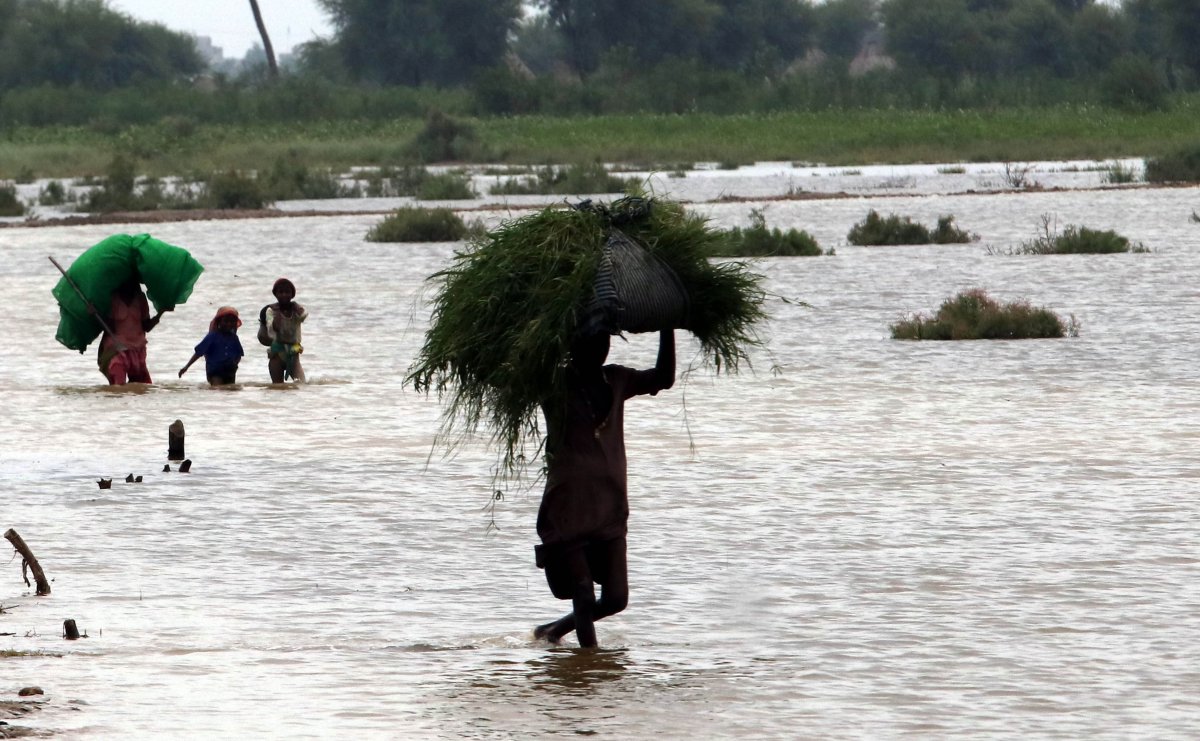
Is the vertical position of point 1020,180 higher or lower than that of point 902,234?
higher

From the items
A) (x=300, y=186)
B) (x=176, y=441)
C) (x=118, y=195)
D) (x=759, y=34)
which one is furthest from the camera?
(x=759, y=34)

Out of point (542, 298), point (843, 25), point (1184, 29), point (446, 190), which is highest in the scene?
point (843, 25)

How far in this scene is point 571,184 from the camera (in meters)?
44.5

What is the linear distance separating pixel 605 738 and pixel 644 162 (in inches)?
1998

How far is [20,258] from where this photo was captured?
29922 mm

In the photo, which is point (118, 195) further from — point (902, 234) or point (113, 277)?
point (113, 277)

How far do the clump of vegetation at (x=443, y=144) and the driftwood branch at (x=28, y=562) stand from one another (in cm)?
5059

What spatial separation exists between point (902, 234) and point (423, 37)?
7104 cm

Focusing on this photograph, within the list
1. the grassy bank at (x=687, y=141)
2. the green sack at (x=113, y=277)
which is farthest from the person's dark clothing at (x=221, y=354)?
the grassy bank at (x=687, y=141)

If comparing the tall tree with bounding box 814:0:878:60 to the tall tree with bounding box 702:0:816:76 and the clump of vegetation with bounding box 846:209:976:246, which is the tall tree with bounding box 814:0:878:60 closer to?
the tall tree with bounding box 702:0:816:76

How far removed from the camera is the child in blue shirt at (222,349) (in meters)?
14.9

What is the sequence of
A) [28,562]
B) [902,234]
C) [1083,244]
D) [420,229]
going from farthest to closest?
[420,229]
[902,234]
[1083,244]
[28,562]

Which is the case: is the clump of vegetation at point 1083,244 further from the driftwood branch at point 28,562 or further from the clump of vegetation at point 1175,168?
the driftwood branch at point 28,562

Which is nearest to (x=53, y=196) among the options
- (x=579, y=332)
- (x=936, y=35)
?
(x=579, y=332)
